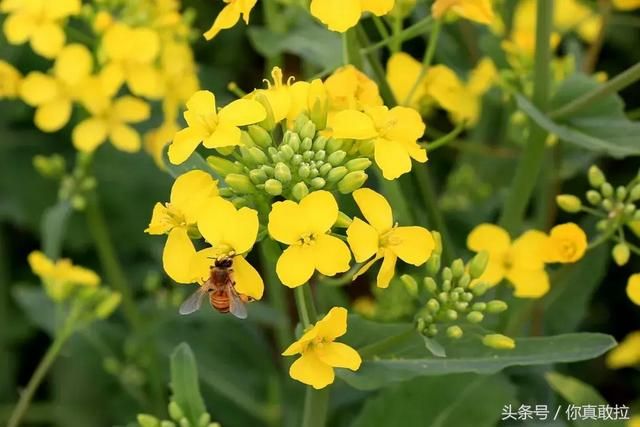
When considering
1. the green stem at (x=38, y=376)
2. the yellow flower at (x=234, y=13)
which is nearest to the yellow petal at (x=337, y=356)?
the yellow flower at (x=234, y=13)

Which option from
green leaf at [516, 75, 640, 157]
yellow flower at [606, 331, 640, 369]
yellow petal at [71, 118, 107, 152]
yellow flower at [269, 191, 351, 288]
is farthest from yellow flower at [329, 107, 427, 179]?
yellow flower at [606, 331, 640, 369]

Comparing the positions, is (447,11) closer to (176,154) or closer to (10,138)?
(176,154)

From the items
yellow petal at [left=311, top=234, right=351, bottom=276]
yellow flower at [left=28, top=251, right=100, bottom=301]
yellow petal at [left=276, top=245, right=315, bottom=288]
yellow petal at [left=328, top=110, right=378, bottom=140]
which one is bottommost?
yellow petal at [left=276, top=245, right=315, bottom=288]

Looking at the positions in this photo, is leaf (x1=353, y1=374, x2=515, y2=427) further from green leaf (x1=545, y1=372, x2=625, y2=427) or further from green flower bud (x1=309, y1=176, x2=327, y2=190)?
green flower bud (x1=309, y1=176, x2=327, y2=190)

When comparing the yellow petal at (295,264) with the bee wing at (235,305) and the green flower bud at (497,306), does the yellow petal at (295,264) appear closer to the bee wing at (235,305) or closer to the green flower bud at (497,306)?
the bee wing at (235,305)

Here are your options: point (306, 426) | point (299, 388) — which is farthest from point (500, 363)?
point (299, 388)

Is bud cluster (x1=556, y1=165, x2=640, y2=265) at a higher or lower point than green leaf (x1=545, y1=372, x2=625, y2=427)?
higher
